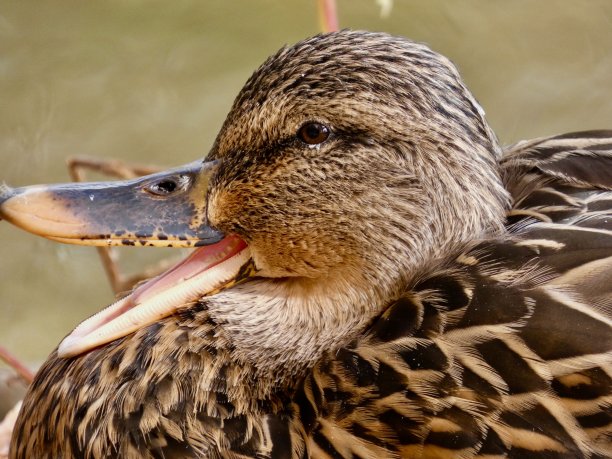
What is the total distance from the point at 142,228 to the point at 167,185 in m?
0.13

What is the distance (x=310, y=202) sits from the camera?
92.1 inches

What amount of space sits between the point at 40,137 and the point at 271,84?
3359 millimetres

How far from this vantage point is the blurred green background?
17.3 ft

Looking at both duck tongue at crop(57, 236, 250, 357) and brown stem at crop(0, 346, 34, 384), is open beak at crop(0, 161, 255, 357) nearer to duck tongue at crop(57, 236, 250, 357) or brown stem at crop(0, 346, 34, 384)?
duck tongue at crop(57, 236, 250, 357)

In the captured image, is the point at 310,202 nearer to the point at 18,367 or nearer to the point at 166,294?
the point at 166,294

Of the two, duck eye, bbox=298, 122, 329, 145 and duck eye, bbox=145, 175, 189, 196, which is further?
duck eye, bbox=145, 175, 189, 196

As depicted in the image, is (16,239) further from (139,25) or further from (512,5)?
(512,5)

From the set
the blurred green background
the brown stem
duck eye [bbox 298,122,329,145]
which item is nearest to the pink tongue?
duck eye [bbox 298,122,329,145]

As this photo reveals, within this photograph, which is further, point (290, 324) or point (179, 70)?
point (179, 70)

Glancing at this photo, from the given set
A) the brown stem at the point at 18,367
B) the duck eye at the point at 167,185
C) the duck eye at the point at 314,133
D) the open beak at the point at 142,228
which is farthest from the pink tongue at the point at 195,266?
the brown stem at the point at 18,367

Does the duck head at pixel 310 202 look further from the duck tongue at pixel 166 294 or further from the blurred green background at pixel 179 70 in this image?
the blurred green background at pixel 179 70

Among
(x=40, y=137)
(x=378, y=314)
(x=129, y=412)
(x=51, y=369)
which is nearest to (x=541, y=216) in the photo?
(x=378, y=314)

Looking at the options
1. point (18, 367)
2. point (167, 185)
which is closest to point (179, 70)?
point (18, 367)

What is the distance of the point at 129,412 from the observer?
2303 mm
